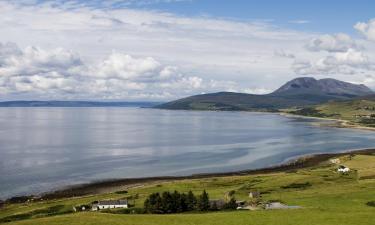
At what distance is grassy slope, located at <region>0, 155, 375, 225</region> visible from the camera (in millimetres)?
63375

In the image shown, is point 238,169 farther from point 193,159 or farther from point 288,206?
point 288,206

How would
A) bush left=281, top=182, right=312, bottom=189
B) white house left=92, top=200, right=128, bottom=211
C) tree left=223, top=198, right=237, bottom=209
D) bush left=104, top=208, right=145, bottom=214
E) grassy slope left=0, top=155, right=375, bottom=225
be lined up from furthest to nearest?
1. bush left=281, top=182, right=312, bottom=189
2. white house left=92, top=200, right=128, bottom=211
3. tree left=223, top=198, right=237, bottom=209
4. bush left=104, top=208, right=145, bottom=214
5. grassy slope left=0, top=155, right=375, bottom=225

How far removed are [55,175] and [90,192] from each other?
2595 centimetres

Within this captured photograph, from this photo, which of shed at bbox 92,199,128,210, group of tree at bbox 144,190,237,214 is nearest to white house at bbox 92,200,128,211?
shed at bbox 92,199,128,210

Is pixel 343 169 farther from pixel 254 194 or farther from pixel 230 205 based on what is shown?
pixel 230 205

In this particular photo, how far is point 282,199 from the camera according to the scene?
85.8m

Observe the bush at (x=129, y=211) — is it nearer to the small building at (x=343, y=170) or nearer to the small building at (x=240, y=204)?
the small building at (x=240, y=204)

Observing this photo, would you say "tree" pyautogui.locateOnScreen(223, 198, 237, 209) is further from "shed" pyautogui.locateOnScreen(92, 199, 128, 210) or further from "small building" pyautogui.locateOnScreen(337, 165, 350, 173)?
"small building" pyautogui.locateOnScreen(337, 165, 350, 173)

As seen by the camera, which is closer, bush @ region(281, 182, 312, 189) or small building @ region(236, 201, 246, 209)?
small building @ region(236, 201, 246, 209)

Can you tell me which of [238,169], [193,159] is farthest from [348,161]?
[193,159]

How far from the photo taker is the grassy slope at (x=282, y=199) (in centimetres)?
6338

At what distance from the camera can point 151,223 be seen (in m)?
61.6

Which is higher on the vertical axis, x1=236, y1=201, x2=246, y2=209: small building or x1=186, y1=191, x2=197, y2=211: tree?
x1=186, y1=191, x2=197, y2=211: tree

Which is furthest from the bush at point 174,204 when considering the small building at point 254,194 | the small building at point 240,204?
the small building at point 254,194
